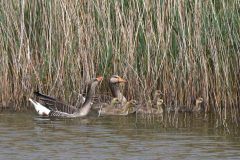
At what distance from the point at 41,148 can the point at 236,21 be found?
3786 millimetres

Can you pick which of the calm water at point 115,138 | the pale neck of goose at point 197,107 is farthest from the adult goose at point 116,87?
the pale neck of goose at point 197,107

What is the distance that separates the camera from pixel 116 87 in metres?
13.2

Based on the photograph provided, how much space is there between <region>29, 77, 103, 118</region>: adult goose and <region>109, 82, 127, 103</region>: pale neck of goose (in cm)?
31

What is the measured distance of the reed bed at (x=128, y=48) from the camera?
12000 millimetres

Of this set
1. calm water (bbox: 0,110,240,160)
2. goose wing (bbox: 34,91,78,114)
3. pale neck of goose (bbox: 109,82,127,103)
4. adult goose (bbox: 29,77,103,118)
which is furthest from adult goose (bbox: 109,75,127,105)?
goose wing (bbox: 34,91,78,114)

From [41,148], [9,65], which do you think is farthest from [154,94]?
[41,148]

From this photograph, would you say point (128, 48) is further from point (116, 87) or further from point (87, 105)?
point (87, 105)

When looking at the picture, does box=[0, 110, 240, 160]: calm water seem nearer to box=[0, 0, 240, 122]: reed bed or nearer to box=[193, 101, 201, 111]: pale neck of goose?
box=[193, 101, 201, 111]: pale neck of goose

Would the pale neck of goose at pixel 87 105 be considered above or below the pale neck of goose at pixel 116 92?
below

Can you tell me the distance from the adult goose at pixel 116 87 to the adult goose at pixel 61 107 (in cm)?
24

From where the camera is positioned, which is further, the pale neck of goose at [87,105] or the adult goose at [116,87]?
the pale neck of goose at [87,105]

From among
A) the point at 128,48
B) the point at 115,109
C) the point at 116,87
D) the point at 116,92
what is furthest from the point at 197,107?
the point at 116,92

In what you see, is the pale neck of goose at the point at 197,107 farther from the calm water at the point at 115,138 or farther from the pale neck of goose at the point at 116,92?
the pale neck of goose at the point at 116,92

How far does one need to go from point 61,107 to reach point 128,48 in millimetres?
1299
